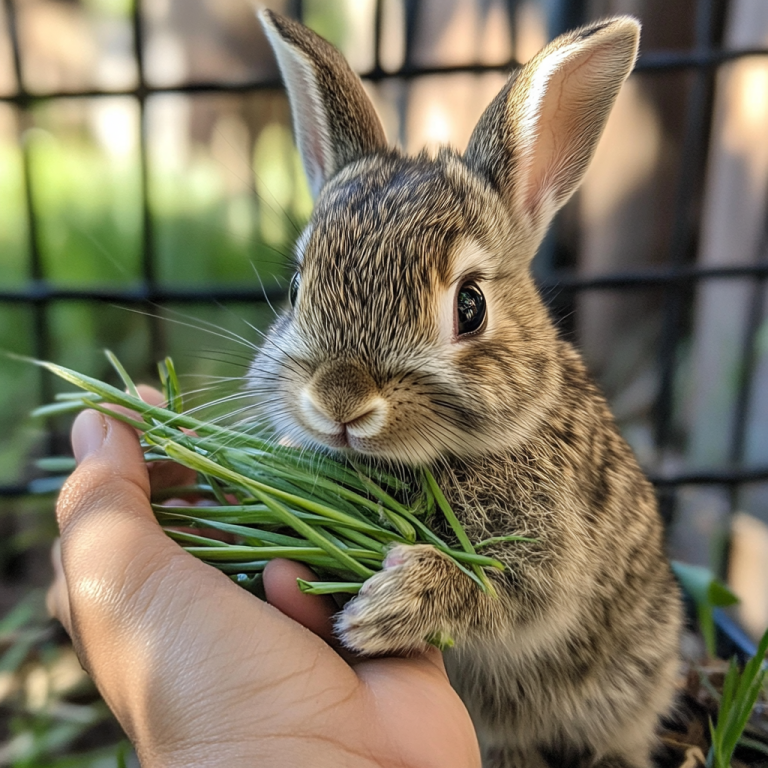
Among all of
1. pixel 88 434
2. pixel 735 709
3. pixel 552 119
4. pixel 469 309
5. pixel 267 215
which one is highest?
pixel 552 119

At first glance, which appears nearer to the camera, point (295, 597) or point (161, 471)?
point (295, 597)

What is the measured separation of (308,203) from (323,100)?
110cm

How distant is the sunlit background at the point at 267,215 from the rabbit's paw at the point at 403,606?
1104 mm

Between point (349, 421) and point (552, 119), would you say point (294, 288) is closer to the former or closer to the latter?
point (349, 421)

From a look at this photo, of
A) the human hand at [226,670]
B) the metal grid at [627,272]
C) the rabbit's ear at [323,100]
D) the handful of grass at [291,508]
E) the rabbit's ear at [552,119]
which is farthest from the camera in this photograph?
the metal grid at [627,272]

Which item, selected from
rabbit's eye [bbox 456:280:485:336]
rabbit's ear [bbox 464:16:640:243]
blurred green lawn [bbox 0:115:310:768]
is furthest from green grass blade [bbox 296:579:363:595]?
blurred green lawn [bbox 0:115:310:768]

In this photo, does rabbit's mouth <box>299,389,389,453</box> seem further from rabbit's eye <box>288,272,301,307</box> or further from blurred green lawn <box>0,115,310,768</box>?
blurred green lawn <box>0,115,310,768</box>

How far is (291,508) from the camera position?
3.16 ft

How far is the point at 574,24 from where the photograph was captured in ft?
5.98

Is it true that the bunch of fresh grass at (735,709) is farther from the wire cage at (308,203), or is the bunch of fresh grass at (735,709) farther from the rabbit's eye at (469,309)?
the wire cage at (308,203)

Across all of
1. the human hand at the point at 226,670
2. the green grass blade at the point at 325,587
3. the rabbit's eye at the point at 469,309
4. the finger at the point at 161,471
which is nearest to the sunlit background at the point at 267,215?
the finger at the point at 161,471

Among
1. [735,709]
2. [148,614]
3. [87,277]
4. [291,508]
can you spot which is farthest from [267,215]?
[735,709]

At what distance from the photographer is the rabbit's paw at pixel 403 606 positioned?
0.86 metres

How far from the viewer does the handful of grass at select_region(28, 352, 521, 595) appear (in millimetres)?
923
